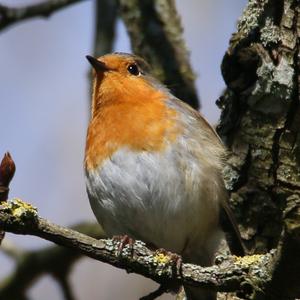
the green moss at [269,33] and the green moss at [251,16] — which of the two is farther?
the green moss at [251,16]

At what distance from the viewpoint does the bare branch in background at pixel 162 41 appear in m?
6.64

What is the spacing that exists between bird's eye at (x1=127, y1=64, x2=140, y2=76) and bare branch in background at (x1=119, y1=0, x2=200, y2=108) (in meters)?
0.52

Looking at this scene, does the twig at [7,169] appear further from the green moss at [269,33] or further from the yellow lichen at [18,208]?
the green moss at [269,33]

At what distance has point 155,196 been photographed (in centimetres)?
A: 509

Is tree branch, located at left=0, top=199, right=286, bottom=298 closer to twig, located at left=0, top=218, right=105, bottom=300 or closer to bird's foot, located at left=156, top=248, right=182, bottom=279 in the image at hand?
bird's foot, located at left=156, top=248, right=182, bottom=279

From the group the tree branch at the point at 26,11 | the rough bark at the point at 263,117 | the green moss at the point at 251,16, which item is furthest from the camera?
the tree branch at the point at 26,11

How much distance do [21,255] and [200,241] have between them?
65.9 inches

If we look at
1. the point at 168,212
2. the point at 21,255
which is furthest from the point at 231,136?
the point at 21,255

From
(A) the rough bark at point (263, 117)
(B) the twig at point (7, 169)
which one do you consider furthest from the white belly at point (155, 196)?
(B) the twig at point (7, 169)

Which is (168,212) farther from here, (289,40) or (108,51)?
(108,51)

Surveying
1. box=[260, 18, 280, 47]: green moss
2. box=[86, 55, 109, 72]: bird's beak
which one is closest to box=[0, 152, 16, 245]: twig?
box=[260, 18, 280, 47]: green moss

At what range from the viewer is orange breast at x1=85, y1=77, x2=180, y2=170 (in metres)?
5.27

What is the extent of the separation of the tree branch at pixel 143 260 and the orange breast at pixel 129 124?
1335 millimetres

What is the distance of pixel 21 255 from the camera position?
626cm
